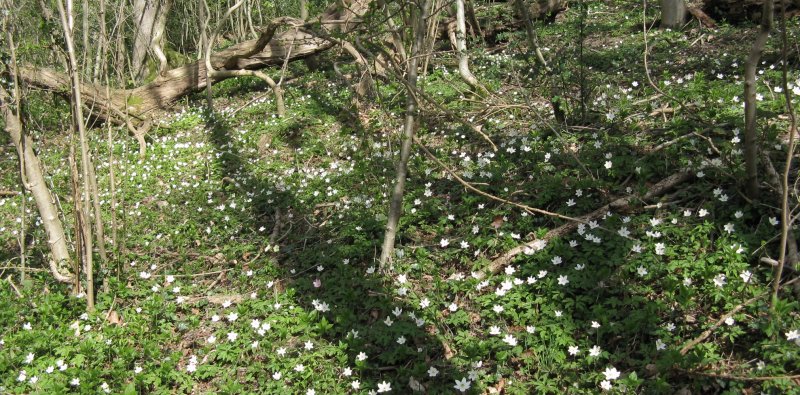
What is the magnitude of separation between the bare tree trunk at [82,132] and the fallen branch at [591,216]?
318cm

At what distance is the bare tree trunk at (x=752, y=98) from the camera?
300 centimetres

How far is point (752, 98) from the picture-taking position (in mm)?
3174

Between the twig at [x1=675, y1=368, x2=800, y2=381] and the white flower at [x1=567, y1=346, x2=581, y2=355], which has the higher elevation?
the twig at [x1=675, y1=368, x2=800, y2=381]

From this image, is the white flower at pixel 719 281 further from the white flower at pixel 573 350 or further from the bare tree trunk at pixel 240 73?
the bare tree trunk at pixel 240 73

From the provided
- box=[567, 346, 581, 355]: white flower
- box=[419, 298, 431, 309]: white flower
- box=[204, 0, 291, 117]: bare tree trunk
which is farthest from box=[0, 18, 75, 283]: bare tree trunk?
box=[204, 0, 291, 117]: bare tree trunk

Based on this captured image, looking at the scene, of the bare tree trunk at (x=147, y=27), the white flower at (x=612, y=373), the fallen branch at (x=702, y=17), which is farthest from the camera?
the bare tree trunk at (x=147, y=27)

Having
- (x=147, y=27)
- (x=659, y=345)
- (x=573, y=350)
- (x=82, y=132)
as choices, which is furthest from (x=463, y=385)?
(x=147, y=27)

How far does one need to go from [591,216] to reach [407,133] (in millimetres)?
1503

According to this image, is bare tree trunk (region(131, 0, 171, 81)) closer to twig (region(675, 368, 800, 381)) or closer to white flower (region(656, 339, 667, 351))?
white flower (region(656, 339, 667, 351))

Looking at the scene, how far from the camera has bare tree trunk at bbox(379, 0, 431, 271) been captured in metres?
3.68

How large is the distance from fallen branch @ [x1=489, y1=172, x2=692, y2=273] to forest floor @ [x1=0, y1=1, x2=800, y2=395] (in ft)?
0.07

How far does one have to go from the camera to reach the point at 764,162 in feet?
12.0

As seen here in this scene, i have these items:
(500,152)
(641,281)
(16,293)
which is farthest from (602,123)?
(16,293)

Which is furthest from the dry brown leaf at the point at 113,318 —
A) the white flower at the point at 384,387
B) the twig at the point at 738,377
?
the twig at the point at 738,377
